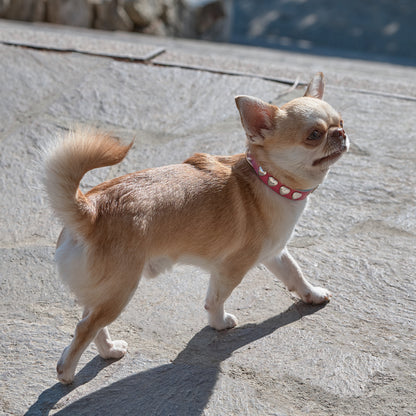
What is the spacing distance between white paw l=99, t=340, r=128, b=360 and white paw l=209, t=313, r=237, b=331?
414mm

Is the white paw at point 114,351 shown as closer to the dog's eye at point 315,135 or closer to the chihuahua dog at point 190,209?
the chihuahua dog at point 190,209

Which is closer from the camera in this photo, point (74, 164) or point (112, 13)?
point (74, 164)

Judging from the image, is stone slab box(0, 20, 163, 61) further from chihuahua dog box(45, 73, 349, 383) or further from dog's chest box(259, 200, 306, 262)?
dog's chest box(259, 200, 306, 262)

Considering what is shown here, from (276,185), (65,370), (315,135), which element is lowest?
(65,370)

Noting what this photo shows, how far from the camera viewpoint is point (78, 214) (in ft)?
7.07

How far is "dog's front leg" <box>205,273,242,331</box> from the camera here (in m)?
2.54

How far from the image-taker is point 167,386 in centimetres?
231

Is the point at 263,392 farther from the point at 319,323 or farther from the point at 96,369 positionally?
the point at 96,369

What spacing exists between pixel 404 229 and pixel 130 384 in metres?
1.74

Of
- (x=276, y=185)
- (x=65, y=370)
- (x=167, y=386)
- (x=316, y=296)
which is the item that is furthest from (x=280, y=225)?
(x=65, y=370)

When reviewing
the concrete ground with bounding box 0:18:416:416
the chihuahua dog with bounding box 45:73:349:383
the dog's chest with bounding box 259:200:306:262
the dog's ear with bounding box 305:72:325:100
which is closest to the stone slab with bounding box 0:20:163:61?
the concrete ground with bounding box 0:18:416:416

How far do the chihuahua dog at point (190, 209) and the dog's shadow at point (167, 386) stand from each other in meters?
0.09

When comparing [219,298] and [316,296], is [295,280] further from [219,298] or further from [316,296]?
[219,298]

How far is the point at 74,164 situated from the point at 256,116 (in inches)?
30.8
